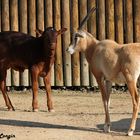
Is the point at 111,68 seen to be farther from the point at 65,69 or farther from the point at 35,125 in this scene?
the point at 65,69

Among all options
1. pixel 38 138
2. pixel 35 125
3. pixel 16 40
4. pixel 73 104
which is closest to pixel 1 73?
pixel 16 40

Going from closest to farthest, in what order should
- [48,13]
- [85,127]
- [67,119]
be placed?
1. [85,127]
2. [67,119]
3. [48,13]

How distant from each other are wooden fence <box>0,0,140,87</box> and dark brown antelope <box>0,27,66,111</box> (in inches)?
87.6

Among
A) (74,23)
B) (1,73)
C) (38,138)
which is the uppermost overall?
(74,23)

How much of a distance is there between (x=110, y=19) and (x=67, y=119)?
4.64 m

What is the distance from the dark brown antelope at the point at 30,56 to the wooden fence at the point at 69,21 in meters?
2.23

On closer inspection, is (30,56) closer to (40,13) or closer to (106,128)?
(40,13)

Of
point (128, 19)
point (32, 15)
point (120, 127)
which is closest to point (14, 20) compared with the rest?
point (32, 15)

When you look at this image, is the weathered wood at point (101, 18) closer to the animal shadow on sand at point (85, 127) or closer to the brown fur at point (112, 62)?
the animal shadow on sand at point (85, 127)

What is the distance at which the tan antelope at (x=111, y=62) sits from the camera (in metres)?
8.64

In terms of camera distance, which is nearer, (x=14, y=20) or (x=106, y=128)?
(x=106, y=128)

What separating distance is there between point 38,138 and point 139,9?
21.5ft

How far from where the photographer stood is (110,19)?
14.1m

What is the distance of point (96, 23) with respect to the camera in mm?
14219
